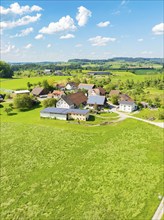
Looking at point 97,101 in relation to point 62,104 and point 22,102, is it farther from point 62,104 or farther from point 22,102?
point 22,102

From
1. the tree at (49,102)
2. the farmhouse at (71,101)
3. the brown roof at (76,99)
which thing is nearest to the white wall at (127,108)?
the farmhouse at (71,101)

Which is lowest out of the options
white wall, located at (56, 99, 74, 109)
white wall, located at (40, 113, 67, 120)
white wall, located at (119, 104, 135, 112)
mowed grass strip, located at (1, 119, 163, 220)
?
mowed grass strip, located at (1, 119, 163, 220)

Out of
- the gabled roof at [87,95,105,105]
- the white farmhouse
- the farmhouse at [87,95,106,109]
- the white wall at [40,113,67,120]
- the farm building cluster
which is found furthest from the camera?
the gabled roof at [87,95,105,105]

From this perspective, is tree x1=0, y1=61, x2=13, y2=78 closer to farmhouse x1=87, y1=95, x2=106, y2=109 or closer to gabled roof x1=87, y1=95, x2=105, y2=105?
gabled roof x1=87, y1=95, x2=105, y2=105

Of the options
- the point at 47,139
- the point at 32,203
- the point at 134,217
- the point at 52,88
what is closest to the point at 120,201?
the point at 134,217

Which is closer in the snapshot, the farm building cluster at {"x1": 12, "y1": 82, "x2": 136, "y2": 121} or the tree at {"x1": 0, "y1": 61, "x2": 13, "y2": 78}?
the farm building cluster at {"x1": 12, "y1": 82, "x2": 136, "y2": 121}

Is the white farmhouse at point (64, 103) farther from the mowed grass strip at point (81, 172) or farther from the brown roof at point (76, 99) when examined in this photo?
the mowed grass strip at point (81, 172)

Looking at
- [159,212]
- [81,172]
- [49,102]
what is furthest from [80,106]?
[159,212]

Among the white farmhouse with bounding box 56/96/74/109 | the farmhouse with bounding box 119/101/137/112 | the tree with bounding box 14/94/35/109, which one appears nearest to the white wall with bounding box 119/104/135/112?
the farmhouse with bounding box 119/101/137/112
